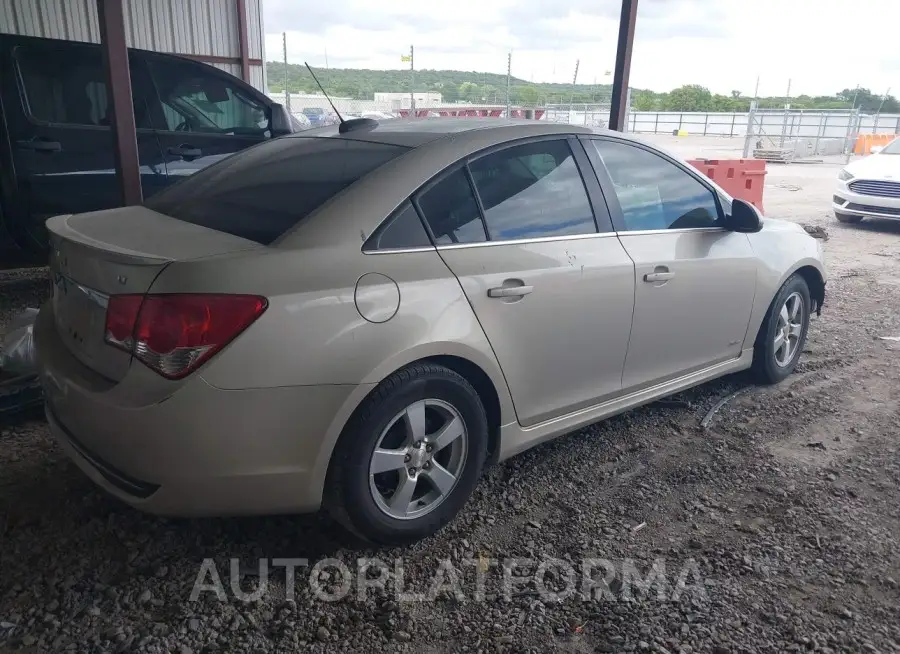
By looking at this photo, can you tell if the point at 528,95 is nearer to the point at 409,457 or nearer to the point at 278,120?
the point at 278,120

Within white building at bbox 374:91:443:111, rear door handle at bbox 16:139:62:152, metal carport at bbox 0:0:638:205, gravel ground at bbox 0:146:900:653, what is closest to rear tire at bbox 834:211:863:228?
metal carport at bbox 0:0:638:205

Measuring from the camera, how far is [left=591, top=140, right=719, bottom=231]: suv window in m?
3.31

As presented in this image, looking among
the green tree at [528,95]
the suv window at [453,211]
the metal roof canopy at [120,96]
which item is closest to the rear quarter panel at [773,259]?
the suv window at [453,211]

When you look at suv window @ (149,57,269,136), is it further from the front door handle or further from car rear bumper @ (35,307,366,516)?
car rear bumper @ (35,307,366,516)

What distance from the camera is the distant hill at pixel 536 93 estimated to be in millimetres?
37406

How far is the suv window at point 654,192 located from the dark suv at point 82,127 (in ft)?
12.9

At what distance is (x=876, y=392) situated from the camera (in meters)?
4.36

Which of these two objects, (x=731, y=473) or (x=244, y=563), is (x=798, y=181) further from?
(x=244, y=563)

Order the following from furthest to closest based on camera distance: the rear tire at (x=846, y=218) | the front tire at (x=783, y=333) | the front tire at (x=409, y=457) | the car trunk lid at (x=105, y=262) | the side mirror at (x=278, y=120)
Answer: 1. the rear tire at (x=846, y=218)
2. the side mirror at (x=278, y=120)
3. the front tire at (x=783, y=333)
4. the front tire at (x=409, y=457)
5. the car trunk lid at (x=105, y=262)

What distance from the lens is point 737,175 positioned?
32.3ft

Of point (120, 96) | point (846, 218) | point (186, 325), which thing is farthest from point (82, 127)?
point (846, 218)

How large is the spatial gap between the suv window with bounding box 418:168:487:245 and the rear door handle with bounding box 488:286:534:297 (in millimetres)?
203

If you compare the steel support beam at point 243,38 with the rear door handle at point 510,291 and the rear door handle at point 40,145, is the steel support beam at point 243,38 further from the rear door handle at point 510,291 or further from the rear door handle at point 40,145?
the rear door handle at point 510,291

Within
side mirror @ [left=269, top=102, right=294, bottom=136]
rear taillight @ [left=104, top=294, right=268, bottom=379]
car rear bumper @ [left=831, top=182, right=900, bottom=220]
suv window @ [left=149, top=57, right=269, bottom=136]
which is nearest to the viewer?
rear taillight @ [left=104, top=294, right=268, bottom=379]
